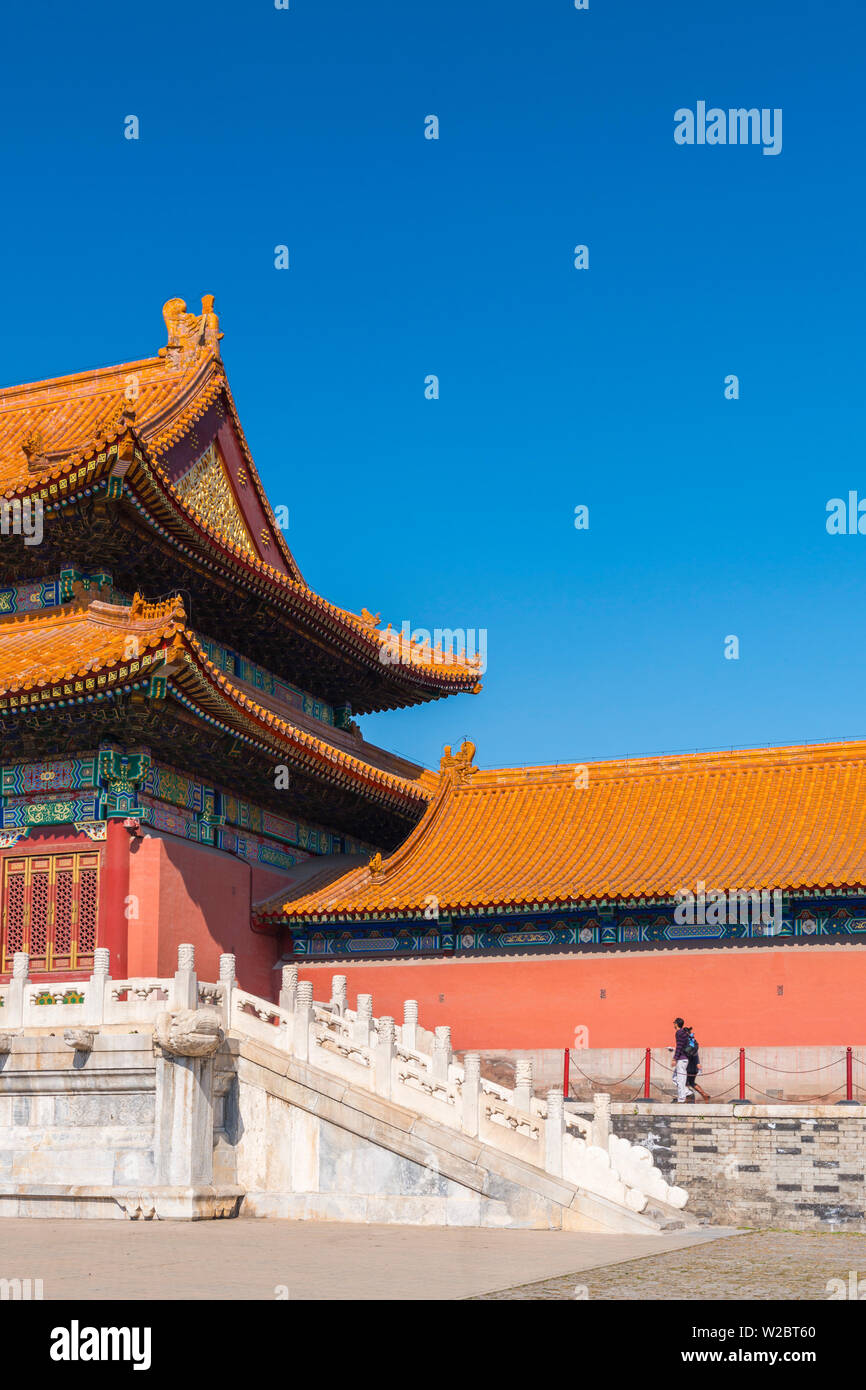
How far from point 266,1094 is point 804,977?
8.43m

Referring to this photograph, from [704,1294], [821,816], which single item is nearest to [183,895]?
[821,816]

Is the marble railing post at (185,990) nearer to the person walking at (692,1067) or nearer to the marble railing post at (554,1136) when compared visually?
the marble railing post at (554,1136)

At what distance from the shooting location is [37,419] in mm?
26875

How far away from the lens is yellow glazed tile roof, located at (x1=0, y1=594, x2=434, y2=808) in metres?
19.4

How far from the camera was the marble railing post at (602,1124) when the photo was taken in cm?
1719

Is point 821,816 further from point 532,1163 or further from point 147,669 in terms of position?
point 147,669

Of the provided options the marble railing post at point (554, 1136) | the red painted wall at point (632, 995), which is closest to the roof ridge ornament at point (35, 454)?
the red painted wall at point (632, 995)

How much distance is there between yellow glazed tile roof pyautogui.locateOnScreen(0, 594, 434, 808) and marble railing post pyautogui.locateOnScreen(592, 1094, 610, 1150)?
7410 mm

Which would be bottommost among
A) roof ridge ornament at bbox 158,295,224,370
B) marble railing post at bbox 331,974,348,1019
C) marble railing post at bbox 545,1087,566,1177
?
marble railing post at bbox 545,1087,566,1177

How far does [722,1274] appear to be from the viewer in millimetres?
12031

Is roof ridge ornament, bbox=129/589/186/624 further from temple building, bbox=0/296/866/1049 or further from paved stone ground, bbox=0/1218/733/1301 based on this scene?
paved stone ground, bbox=0/1218/733/1301

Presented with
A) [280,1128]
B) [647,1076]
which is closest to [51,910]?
[280,1128]

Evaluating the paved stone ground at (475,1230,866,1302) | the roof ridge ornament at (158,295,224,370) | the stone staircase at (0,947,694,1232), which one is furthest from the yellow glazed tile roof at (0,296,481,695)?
the paved stone ground at (475,1230,866,1302)

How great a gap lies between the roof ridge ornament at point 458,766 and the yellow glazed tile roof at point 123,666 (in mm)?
3145
